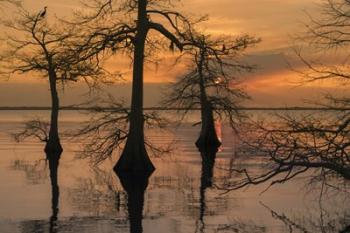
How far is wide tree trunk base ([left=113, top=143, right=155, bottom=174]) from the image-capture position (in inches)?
1152

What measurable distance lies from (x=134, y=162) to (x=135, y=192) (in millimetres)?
6659

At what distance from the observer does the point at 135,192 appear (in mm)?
22734

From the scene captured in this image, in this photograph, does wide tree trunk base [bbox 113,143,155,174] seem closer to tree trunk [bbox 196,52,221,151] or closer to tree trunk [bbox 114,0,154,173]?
tree trunk [bbox 114,0,154,173]

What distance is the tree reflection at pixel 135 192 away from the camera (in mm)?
16141

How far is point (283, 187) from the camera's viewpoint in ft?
79.2

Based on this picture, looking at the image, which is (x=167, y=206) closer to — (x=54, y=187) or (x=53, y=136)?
(x=54, y=187)

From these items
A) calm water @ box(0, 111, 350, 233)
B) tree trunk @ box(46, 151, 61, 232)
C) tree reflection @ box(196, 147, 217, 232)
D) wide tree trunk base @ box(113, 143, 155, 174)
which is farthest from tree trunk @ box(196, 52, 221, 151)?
calm water @ box(0, 111, 350, 233)

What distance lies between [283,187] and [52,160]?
18.9m

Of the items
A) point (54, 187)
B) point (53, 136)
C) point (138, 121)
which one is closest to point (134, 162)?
point (138, 121)

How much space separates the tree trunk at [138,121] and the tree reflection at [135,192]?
25.7 inches

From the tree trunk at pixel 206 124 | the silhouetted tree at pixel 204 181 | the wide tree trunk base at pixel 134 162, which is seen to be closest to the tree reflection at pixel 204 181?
the silhouetted tree at pixel 204 181

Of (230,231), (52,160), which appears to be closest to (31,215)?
(230,231)

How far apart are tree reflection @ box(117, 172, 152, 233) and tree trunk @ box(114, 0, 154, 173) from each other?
65 centimetres

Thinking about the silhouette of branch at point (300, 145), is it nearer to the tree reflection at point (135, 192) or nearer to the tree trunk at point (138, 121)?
the tree reflection at point (135, 192)
